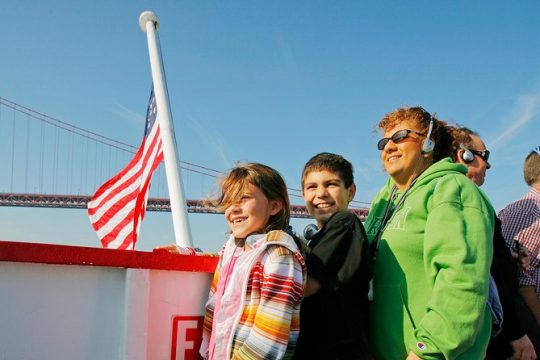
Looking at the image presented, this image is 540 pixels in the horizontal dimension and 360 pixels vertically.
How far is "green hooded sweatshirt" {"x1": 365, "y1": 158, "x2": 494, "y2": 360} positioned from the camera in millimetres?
1684

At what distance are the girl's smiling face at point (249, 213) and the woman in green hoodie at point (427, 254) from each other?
0.41 metres

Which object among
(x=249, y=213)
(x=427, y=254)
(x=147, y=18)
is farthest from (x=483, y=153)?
(x=147, y=18)

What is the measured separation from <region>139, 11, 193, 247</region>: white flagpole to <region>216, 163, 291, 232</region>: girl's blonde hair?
210cm

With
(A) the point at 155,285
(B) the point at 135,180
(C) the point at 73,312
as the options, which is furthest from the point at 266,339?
(B) the point at 135,180

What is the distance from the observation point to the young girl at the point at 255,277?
163cm

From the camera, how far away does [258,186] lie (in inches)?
74.2

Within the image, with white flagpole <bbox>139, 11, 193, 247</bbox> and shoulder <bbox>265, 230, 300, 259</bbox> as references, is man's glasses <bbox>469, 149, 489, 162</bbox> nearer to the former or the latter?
shoulder <bbox>265, 230, 300, 259</bbox>

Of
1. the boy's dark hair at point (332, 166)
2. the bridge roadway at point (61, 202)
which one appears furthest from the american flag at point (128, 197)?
the bridge roadway at point (61, 202)

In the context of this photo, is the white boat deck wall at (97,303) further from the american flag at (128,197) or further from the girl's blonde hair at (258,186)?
the american flag at (128,197)

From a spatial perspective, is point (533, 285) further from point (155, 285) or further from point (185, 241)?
point (185, 241)

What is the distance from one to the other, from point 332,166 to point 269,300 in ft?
2.80

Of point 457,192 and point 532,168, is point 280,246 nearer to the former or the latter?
point 457,192

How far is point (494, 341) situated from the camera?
7.04 ft

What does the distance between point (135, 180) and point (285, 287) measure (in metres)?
3.57
